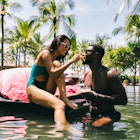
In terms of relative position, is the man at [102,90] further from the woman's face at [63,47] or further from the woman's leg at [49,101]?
the woman's face at [63,47]

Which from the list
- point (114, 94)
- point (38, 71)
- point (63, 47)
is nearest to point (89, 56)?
point (114, 94)

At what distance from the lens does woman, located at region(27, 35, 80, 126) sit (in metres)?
4.39

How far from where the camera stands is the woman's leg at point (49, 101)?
4.18m

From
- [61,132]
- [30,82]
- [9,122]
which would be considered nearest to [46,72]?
[30,82]

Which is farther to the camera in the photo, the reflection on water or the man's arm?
the man's arm

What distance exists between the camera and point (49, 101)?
14.7 feet

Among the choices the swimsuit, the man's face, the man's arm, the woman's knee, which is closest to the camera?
the man's arm

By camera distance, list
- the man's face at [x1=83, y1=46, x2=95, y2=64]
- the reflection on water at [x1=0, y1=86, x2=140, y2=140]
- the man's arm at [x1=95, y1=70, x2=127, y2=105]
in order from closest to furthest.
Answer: the reflection on water at [x1=0, y1=86, x2=140, y2=140], the man's arm at [x1=95, y1=70, x2=127, y2=105], the man's face at [x1=83, y1=46, x2=95, y2=64]

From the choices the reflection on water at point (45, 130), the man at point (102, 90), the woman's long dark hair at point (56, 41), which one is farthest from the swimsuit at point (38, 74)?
the man at point (102, 90)

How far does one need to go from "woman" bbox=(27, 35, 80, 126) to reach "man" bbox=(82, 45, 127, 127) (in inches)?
11.2

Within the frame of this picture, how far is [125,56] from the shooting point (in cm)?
4412

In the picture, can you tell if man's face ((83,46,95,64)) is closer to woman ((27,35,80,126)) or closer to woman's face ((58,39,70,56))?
woman ((27,35,80,126))

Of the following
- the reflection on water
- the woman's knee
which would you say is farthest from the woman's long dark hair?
the reflection on water

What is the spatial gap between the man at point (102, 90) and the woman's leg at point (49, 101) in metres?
0.42
